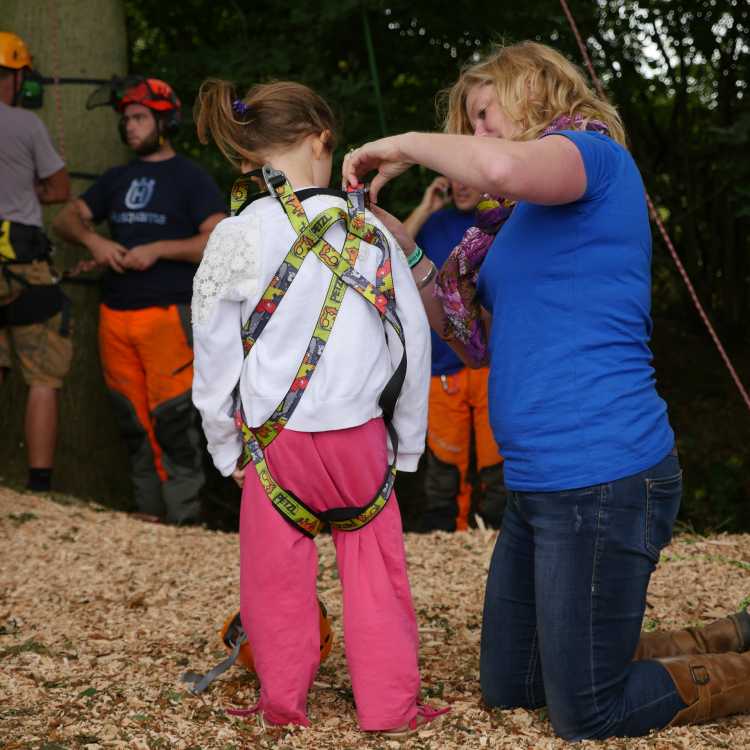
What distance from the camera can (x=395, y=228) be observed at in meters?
2.91

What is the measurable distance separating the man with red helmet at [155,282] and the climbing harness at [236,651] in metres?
2.44

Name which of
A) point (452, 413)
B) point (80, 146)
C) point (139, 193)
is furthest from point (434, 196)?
point (80, 146)

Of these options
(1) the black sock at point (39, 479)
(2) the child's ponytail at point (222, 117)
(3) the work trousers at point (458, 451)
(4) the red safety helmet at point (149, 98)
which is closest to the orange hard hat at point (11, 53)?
(4) the red safety helmet at point (149, 98)

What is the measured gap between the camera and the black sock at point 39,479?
5.36m

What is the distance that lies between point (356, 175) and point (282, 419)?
59 cm

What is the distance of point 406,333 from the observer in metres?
2.77

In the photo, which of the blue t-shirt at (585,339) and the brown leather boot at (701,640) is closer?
the blue t-shirt at (585,339)

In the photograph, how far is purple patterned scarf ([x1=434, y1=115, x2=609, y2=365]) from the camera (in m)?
2.82

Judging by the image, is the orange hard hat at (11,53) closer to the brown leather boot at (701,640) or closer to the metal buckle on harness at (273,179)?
the metal buckle on harness at (273,179)

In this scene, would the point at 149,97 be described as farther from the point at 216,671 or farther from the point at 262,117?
the point at 216,671

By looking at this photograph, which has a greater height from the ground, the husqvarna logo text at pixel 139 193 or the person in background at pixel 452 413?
the husqvarna logo text at pixel 139 193

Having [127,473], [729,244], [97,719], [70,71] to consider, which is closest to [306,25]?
[70,71]

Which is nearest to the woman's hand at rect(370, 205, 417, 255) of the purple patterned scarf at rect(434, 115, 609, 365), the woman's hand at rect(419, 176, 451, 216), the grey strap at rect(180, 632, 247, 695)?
the purple patterned scarf at rect(434, 115, 609, 365)

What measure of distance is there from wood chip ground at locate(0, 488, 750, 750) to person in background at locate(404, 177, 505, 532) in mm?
616
